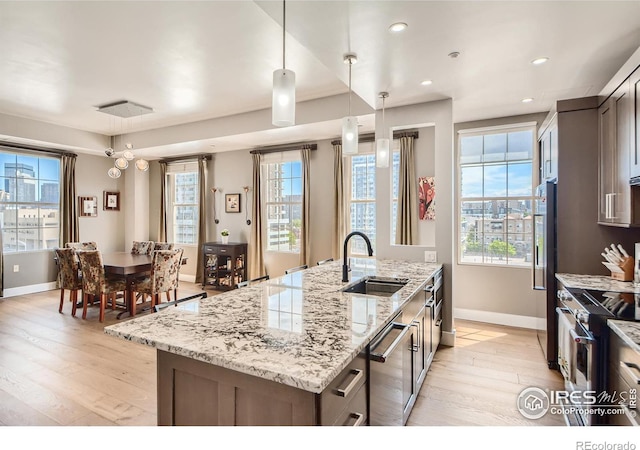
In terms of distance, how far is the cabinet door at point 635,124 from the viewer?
7.12ft

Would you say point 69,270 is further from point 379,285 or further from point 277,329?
point 277,329

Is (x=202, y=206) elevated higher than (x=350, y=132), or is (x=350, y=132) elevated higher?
(x=350, y=132)

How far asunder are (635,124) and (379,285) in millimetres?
2011

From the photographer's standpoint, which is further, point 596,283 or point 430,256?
point 430,256

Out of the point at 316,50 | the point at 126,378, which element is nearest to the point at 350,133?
the point at 316,50

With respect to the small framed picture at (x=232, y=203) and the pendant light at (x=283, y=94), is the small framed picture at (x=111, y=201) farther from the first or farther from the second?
the pendant light at (x=283, y=94)

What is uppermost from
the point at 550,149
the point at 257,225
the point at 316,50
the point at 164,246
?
the point at 316,50

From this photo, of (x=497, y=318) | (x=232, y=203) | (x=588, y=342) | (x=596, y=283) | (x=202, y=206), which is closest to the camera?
(x=588, y=342)

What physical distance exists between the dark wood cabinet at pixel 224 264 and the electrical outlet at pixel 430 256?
3597mm

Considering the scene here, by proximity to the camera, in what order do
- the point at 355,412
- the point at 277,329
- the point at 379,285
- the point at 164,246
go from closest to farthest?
the point at 355,412 → the point at 277,329 → the point at 379,285 → the point at 164,246

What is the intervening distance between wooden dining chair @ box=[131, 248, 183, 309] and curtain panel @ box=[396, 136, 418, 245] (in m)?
3.11

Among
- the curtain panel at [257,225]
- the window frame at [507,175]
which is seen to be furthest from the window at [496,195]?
the curtain panel at [257,225]

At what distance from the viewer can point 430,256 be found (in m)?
3.60

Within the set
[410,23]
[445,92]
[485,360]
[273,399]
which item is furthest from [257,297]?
[445,92]
